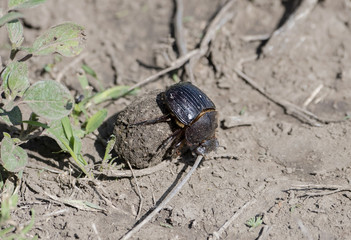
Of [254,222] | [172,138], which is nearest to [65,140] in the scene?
[172,138]

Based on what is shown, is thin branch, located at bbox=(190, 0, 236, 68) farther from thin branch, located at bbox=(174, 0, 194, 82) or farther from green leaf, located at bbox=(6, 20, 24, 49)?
green leaf, located at bbox=(6, 20, 24, 49)

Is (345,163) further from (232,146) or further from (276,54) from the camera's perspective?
(276,54)

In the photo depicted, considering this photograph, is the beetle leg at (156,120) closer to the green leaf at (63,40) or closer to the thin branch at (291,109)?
the green leaf at (63,40)

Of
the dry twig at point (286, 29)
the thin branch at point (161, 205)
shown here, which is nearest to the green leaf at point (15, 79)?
the thin branch at point (161, 205)


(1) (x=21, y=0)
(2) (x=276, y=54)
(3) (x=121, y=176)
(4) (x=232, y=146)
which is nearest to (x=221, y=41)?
(2) (x=276, y=54)

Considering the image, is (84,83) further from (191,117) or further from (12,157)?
(12,157)

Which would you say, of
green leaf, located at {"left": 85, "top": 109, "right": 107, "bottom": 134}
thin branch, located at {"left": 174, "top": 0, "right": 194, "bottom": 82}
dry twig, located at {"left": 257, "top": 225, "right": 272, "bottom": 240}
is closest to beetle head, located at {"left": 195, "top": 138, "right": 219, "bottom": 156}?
dry twig, located at {"left": 257, "top": 225, "right": 272, "bottom": 240}
